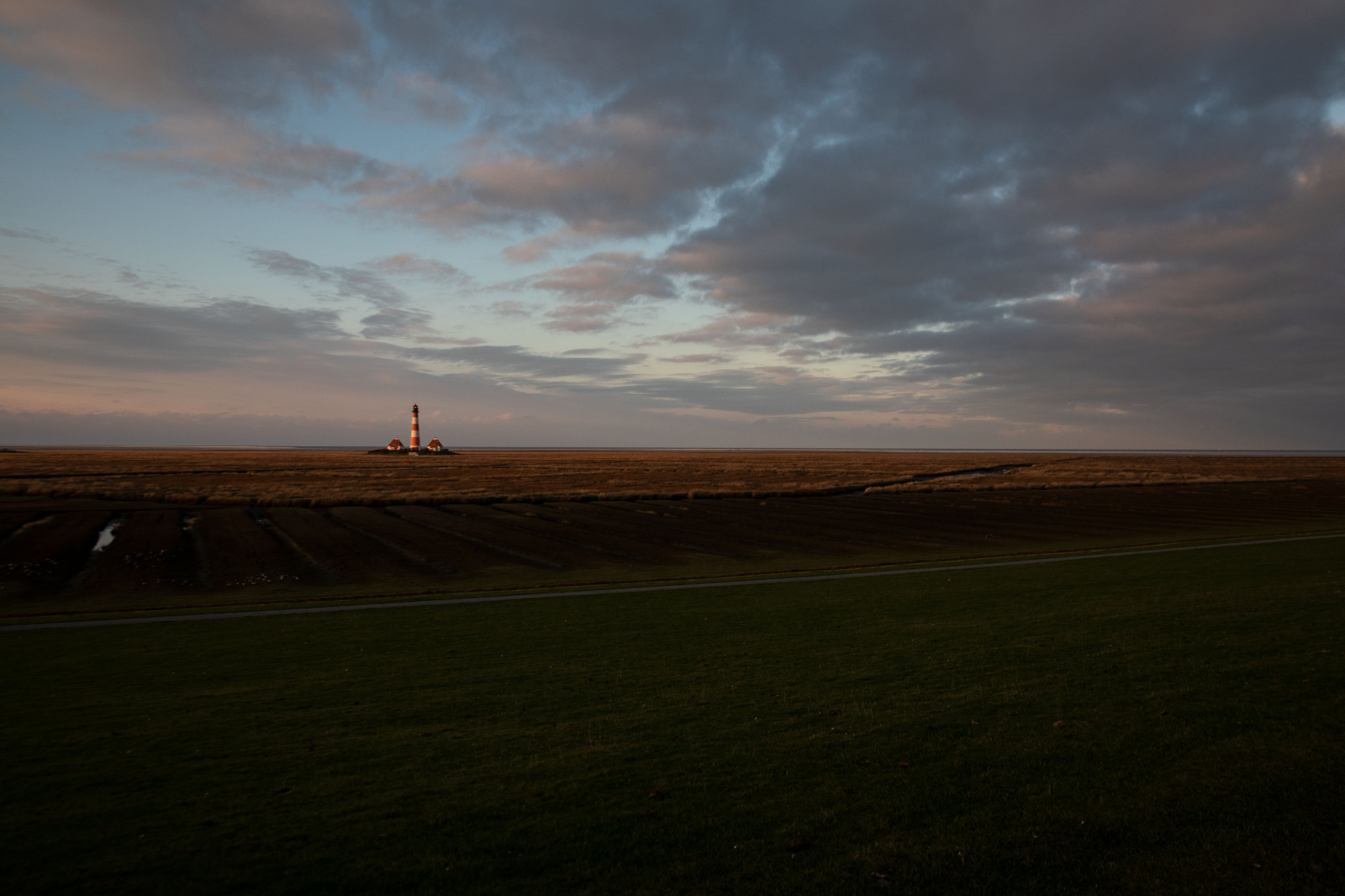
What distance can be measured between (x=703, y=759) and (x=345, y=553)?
2660 cm

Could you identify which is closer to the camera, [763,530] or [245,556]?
[245,556]

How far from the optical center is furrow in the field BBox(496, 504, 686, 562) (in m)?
30.2

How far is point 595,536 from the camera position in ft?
116

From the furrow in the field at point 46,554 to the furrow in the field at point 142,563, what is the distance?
28.5 inches

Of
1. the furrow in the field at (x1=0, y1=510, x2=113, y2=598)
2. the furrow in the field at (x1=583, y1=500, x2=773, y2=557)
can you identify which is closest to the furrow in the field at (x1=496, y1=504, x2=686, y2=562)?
the furrow in the field at (x1=583, y1=500, x2=773, y2=557)

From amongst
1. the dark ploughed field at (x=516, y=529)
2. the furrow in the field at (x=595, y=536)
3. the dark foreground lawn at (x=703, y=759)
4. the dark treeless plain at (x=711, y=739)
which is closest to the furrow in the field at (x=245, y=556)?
the dark ploughed field at (x=516, y=529)

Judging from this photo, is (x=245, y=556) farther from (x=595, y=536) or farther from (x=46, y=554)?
(x=595, y=536)

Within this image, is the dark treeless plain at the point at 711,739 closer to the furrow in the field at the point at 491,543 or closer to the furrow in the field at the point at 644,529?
the furrow in the field at the point at 491,543

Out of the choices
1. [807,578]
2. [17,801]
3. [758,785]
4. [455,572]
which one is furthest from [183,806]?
[455,572]

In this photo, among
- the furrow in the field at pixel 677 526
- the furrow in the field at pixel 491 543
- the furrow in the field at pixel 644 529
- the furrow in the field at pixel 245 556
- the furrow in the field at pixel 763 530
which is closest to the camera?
the furrow in the field at pixel 245 556

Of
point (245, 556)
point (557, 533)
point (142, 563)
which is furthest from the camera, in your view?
point (557, 533)

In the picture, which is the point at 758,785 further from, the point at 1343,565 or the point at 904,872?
the point at 1343,565

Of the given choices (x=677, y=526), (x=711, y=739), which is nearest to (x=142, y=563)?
(x=677, y=526)

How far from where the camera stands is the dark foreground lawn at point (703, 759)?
5.49 meters
